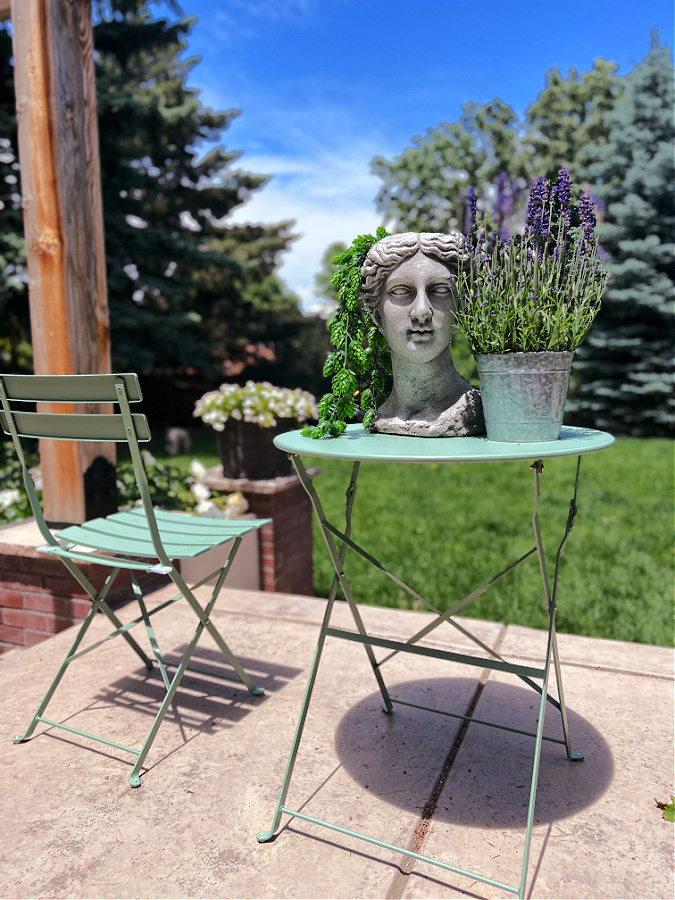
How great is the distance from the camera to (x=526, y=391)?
1629 millimetres

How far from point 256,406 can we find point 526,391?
2479 mm

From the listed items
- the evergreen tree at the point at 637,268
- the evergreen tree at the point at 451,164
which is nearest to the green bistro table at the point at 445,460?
the evergreen tree at the point at 637,268

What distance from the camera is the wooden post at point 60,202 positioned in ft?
9.82

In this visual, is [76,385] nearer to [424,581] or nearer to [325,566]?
[424,581]

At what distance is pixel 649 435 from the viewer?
11555 millimetres

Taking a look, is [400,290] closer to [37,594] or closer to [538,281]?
[538,281]

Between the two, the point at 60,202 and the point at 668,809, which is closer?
the point at 668,809

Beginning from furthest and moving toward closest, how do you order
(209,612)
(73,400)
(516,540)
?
(516,540), (209,612), (73,400)

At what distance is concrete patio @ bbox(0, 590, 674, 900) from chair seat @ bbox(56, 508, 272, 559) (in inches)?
22.9

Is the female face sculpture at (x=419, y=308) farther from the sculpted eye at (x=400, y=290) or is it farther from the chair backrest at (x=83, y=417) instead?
the chair backrest at (x=83, y=417)

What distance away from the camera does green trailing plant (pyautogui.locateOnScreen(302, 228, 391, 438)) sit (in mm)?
1893

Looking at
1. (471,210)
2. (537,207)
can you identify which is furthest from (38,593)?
(537,207)

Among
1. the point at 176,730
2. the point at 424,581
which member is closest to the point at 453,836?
the point at 176,730

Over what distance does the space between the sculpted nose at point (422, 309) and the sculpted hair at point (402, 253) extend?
11 centimetres
